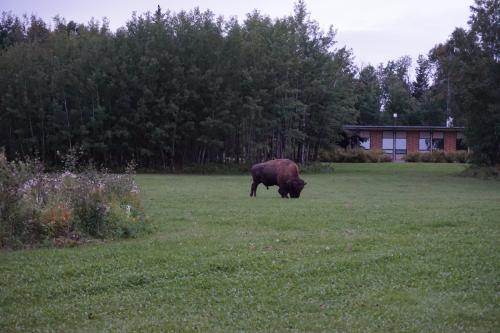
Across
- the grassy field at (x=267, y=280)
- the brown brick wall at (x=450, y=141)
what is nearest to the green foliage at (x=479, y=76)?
the grassy field at (x=267, y=280)

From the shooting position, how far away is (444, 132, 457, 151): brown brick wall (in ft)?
201

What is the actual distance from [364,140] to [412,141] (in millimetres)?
4779

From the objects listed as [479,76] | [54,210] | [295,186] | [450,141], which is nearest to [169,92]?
[479,76]

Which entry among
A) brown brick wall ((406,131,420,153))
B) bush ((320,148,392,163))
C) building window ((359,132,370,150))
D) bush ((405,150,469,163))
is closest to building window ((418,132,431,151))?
brown brick wall ((406,131,420,153))

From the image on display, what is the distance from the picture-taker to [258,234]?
430 inches

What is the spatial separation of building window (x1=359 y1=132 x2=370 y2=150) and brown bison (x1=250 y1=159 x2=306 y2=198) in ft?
139

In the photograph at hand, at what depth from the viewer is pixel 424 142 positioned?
61.5 m

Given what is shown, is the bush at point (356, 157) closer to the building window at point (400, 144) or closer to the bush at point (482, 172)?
A: the building window at point (400, 144)

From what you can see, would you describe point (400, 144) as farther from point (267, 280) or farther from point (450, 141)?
point (267, 280)

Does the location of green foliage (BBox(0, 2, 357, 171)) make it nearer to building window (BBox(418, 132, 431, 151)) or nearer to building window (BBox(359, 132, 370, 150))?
building window (BBox(359, 132, 370, 150))

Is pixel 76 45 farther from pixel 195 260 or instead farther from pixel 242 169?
pixel 195 260

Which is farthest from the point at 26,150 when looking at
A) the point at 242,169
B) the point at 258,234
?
the point at 258,234

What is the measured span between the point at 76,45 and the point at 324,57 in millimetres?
16302

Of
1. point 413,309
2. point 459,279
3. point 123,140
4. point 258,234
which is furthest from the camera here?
point 123,140
